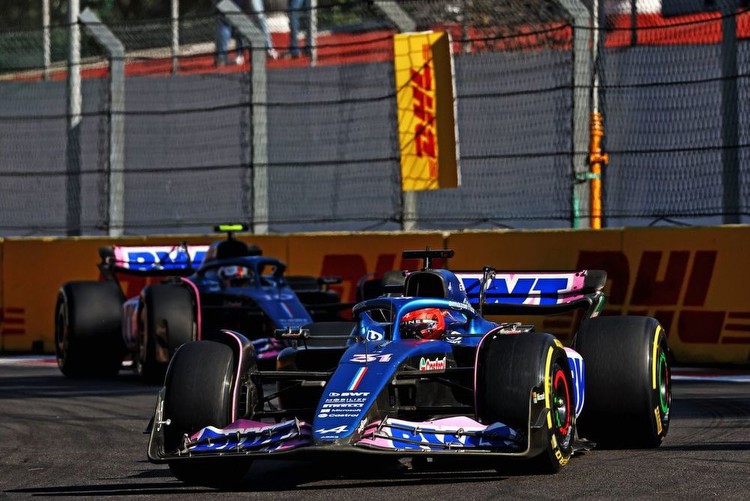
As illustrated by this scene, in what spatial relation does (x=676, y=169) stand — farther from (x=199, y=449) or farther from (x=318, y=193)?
(x=199, y=449)

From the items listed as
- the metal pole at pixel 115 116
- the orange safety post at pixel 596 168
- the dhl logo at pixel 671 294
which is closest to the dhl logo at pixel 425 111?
the orange safety post at pixel 596 168

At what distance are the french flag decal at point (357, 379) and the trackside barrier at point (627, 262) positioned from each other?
738cm

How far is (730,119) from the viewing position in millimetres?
14102

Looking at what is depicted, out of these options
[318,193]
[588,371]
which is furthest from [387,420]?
[318,193]

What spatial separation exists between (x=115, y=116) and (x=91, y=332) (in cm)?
402

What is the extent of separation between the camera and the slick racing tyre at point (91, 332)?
1486 centimetres

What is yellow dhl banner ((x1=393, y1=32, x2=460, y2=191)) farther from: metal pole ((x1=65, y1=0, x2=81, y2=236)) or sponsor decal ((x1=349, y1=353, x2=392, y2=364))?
sponsor decal ((x1=349, y1=353, x2=392, y2=364))

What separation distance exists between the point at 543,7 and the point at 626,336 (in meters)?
8.04

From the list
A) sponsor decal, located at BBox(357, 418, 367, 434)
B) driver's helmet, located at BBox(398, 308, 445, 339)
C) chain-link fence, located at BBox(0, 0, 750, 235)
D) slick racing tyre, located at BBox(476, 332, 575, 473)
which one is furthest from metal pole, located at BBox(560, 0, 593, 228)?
sponsor decal, located at BBox(357, 418, 367, 434)

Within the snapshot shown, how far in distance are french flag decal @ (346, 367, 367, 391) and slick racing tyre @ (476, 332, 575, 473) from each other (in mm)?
564

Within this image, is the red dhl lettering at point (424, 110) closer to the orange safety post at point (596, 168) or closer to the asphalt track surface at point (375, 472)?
the orange safety post at point (596, 168)

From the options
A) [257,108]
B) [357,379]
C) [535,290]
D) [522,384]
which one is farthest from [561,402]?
[257,108]

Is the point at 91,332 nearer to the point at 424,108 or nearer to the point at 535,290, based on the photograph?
the point at 424,108

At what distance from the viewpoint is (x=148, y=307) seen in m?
13.6
